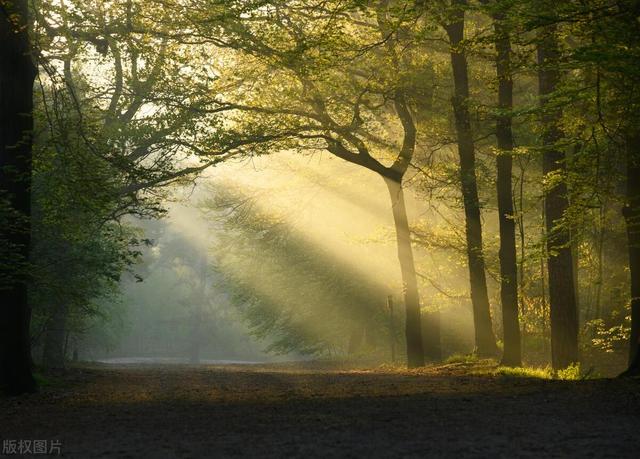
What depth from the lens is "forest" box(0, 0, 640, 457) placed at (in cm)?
1027

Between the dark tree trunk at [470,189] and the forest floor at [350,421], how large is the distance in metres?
7.38

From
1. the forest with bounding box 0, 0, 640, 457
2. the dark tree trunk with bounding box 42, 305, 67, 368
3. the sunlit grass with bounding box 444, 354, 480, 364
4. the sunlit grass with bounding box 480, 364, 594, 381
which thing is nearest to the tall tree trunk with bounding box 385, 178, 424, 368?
the forest with bounding box 0, 0, 640, 457

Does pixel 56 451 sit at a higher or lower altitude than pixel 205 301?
lower

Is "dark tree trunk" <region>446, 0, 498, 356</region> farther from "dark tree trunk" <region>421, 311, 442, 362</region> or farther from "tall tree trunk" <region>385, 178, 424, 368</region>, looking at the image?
"dark tree trunk" <region>421, 311, 442, 362</region>

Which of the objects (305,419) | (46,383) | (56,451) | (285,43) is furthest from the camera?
(285,43)

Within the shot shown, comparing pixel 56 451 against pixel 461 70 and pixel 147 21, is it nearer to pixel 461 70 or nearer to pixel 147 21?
pixel 147 21

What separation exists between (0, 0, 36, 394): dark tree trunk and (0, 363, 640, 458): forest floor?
2.59ft

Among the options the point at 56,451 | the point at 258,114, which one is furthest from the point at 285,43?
the point at 56,451

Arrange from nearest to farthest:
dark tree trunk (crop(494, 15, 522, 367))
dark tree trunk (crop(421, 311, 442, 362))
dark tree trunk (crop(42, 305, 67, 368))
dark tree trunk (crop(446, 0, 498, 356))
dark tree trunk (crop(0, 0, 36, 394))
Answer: dark tree trunk (crop(0, 0, 36, 394))
dark tree trunk (crop(494, 15, 522, 367))
dark tree trunk (crop(446, 0, 498, 356))
dark tree trunk (crop(42, 305, 67, 368))
dark tree trunk (crop(421, 311, 442, 362))

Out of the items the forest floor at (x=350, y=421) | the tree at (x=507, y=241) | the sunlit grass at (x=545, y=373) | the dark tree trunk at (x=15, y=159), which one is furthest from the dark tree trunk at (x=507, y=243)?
the dark tree trunk at (x=15, y=159)

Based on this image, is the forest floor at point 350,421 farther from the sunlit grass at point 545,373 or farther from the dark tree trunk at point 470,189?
the dark tree trunk at point 470,189

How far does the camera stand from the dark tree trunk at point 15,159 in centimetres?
1384

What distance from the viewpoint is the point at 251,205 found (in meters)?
31.6

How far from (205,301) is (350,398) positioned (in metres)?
87.5
